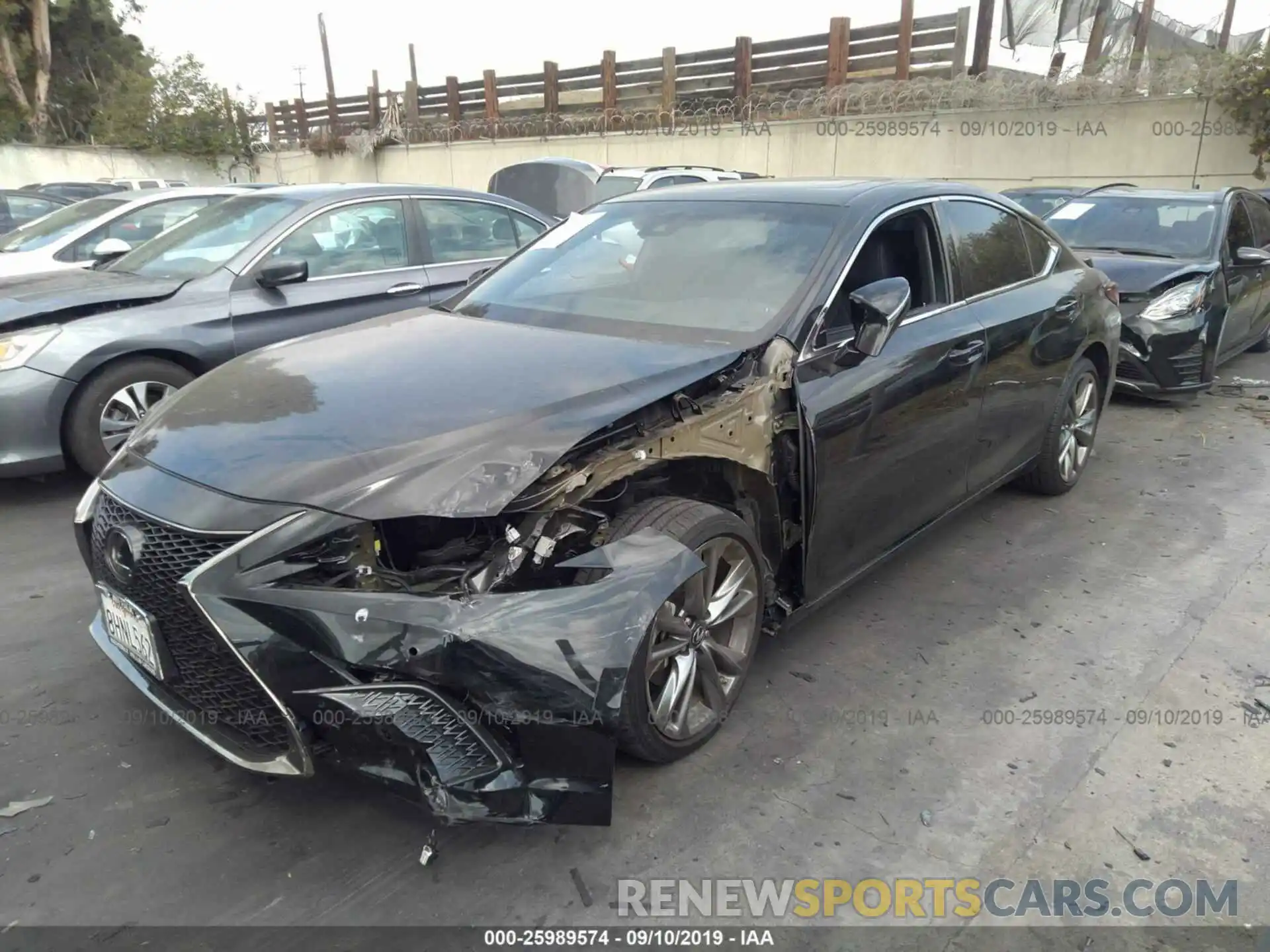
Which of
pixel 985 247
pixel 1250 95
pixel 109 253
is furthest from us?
pixel 1250 95

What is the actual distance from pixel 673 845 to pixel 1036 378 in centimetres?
305

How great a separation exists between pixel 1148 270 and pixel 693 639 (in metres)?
5.81

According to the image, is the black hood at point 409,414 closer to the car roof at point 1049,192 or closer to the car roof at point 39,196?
the car roof at point 1049,192

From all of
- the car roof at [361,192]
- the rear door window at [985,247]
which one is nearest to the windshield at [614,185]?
the car roof at [361,192]

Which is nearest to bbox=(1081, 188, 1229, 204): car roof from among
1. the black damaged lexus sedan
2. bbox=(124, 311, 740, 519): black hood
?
the black damaged lexus sedan

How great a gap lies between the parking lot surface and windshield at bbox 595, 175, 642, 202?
8.40 m

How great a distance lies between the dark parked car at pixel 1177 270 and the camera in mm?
6531

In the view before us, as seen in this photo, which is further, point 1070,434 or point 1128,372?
point 1128,372

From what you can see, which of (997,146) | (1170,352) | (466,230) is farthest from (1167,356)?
(997,146)

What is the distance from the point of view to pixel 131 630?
2496mm

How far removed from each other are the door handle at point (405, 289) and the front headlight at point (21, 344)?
1863 millimetres

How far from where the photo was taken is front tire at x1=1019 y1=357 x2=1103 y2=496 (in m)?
4.72

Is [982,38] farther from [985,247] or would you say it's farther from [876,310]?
[876,310]

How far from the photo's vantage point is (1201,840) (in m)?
2.49
